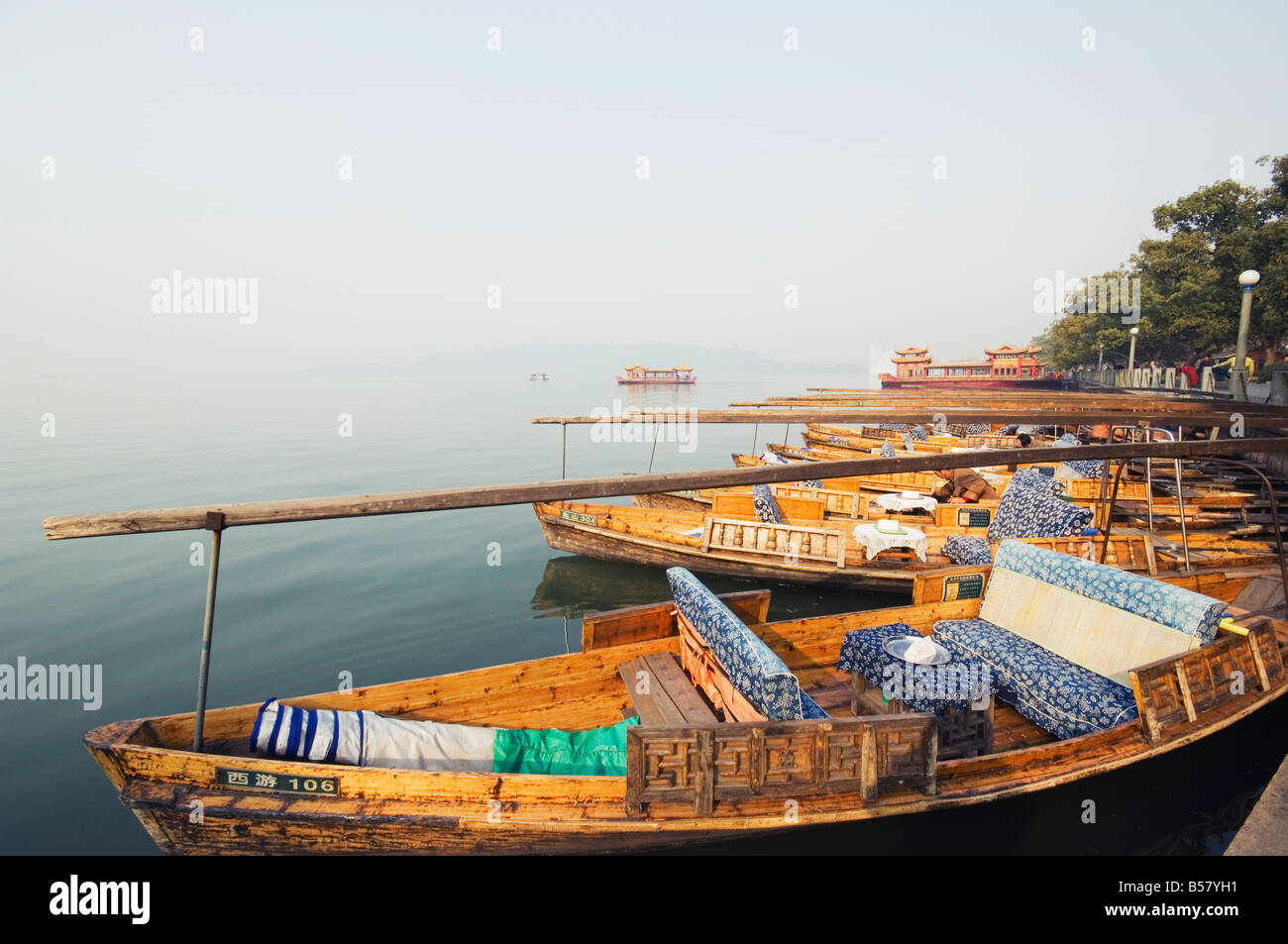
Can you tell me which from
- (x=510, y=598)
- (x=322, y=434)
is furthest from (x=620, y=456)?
(x=510, y=598)

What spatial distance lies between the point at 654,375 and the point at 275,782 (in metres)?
111

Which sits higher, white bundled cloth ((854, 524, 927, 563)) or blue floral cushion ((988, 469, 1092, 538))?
blue floral cushion ((988, 469, 1092, 538))

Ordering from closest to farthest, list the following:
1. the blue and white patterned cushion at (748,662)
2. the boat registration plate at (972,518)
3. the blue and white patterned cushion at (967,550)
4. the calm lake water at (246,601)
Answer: the blue and white patterned cushion at (748,662), the calm lake water at (246,601), the blue and white patterned cushion at (967,550), the boat registration plate at (972,518)

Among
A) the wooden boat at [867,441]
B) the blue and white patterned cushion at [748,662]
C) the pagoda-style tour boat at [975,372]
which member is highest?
the pagoda-style tour boat at [975,372]

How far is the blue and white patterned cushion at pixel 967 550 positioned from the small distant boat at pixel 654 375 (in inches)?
3665

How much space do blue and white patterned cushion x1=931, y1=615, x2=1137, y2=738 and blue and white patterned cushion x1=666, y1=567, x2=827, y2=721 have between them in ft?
8.27

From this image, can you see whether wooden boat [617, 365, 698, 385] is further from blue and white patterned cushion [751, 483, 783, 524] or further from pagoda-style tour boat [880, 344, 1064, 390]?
blue and white patterned cushion [751, 483, 783, 524]

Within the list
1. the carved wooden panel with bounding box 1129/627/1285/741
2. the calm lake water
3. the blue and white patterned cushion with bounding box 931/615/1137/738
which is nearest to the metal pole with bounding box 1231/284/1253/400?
the calm lake water

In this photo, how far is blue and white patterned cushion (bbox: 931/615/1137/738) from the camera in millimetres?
5004

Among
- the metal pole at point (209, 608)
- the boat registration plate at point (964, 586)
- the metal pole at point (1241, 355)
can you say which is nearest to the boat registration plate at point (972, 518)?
the boat registration plate at point (964, 586)

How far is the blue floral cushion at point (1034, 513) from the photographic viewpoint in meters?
9.62

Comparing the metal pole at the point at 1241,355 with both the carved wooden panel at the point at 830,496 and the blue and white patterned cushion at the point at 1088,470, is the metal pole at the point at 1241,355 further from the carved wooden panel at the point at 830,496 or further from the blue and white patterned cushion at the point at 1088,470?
the carved wooden panel at the point at 830,496

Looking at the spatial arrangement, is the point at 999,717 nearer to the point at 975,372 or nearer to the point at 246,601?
the point at 246,601
